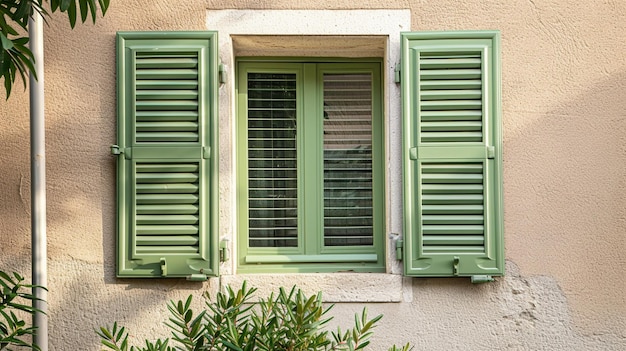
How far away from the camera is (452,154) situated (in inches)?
154

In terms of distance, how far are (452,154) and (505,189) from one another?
380 mm

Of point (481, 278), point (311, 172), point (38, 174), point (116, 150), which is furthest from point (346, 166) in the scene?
point (38, 174)

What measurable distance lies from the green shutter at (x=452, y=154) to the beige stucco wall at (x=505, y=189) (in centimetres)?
10

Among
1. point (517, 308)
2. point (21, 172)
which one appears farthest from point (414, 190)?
point (21, 172)

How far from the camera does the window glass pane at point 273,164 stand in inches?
165

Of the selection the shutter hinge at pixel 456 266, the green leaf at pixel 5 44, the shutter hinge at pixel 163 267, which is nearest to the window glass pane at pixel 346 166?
the shutter hinge at pixel 456 266

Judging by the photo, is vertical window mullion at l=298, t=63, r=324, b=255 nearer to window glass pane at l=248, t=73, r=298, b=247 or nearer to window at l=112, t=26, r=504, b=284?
window glass pane at l=248, t=73, r=298, b=247

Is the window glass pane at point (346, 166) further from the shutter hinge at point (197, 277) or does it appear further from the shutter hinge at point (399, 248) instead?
the shutter hinge at point (197, 277)

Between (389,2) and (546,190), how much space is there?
143 centimetres

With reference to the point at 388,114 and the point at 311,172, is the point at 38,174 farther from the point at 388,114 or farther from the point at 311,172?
the point at 388,114

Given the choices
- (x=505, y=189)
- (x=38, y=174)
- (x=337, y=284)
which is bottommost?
(x=337, y=284)

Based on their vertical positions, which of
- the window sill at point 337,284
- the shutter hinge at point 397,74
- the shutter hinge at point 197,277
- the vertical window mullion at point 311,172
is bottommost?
the window sill at point 337,284

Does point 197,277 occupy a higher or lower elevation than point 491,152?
lower

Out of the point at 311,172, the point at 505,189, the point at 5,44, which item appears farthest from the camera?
the point at 311,172
